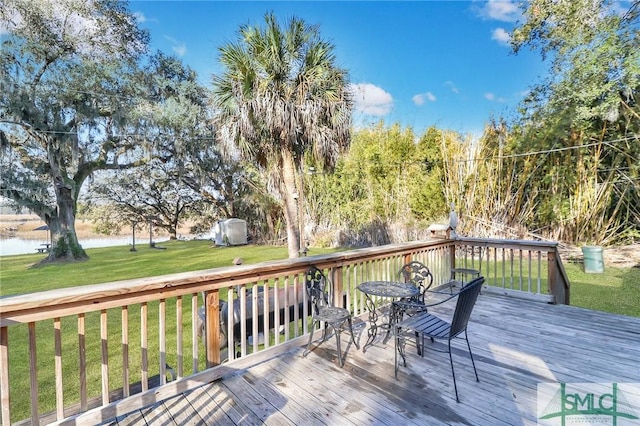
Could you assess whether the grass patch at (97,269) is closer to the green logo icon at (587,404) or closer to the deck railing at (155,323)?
the deck railing at (155,323)

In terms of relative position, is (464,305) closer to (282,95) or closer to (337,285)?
(337,285)

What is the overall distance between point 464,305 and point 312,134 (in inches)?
190

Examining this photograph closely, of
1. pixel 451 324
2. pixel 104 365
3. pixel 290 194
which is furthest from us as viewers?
pixel 290 194

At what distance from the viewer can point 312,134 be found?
6.13 metres

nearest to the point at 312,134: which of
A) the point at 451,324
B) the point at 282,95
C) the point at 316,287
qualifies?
the point at 282,95

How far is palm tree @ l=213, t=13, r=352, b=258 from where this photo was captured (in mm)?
5848

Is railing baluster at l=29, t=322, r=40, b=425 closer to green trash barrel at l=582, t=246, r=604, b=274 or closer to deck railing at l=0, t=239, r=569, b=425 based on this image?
deck railing at l=0, t=239, r=569, b=425

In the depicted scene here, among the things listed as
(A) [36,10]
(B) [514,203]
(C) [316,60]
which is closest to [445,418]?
(C) [316,60]

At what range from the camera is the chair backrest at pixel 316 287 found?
278 cm

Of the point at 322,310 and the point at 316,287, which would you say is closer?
the point at 322,310

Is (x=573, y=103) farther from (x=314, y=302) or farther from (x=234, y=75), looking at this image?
(x=314, y=302)

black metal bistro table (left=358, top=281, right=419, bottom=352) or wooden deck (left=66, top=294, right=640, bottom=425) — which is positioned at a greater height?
black metal bistro table (left=358, top=281, right=419, bottom=352)

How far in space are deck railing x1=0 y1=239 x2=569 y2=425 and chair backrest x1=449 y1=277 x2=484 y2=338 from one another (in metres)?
1.22

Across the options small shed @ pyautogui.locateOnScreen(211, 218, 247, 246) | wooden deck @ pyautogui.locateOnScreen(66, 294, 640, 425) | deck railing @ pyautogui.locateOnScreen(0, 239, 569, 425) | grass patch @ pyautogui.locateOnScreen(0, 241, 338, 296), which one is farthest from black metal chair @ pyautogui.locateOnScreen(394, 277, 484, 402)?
small shed @ pyautogui.locateOnScreen(211, 218, 247, 246)
